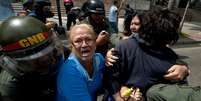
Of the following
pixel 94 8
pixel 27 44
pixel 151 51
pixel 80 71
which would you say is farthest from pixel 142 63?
pixel 94 8

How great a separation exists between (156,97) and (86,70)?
1.68 feet

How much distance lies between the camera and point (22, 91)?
189cm

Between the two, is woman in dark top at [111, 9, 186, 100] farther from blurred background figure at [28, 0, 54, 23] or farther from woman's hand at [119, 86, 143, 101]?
blurred background figure at [28, 0, 54, 23]

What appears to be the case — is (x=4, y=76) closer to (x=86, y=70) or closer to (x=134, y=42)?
(x=86, y=70)

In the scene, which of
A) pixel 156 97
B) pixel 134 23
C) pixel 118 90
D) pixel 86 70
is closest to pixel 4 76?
pixel 86 70

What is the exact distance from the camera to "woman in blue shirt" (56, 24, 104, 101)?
192 centimetres

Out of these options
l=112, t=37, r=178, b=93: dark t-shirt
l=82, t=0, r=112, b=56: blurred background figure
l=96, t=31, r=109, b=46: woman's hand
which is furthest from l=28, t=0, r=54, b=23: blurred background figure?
l=112, t=37, r=178, b=93: dark t-shirt

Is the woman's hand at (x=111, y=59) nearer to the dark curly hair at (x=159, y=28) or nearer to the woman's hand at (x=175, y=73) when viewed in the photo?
the dark curly hair at (x=159, y=28)

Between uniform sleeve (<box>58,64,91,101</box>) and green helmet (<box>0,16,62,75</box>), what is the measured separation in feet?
0.40

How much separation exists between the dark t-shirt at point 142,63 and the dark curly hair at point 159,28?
6 cm

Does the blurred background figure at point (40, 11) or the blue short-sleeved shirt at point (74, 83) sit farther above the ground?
the blue short-sleeved shirt at point (74, 83)

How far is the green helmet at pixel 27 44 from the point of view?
188 cm

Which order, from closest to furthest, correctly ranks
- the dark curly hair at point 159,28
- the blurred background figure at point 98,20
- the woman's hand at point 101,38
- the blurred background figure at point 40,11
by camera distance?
the dark curly hair at point 159,28
the woman's hand at point 101,38
the blurred background figure at point 98,20
the blurred background figure at point 40,11

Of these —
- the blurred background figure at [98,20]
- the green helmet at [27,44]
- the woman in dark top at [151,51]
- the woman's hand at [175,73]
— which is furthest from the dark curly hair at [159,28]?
the blurred background figure at [98,20]
